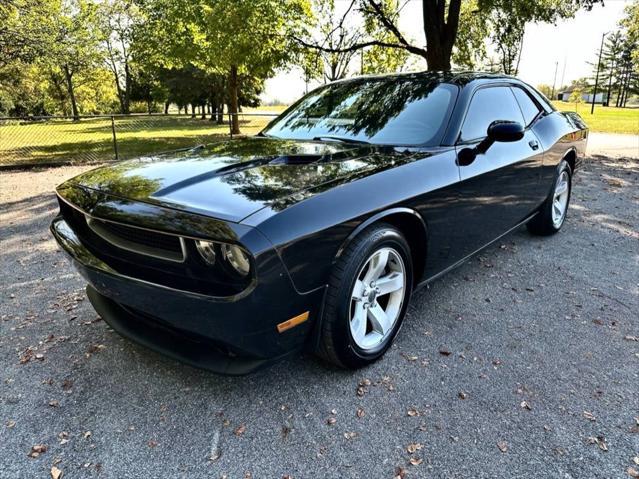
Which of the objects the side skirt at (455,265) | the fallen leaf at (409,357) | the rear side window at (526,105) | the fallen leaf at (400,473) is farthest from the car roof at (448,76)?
the fallen leaf at (400,473)

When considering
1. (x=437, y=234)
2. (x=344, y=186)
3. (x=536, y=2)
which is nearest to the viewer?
(x=344, y=186)

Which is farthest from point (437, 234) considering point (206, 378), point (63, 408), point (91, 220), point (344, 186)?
point (63, 408)

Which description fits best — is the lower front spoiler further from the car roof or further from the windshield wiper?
the car roof

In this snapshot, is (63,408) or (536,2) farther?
(536,2)

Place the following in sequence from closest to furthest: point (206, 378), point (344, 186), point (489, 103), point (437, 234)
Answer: point (344, 186)
point (206, 378)
point (437, 234)
point (489, 103)

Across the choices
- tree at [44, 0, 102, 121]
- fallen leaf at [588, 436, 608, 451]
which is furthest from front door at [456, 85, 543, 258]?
tree at [44, 0, 102, 121]

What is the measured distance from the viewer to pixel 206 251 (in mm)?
1846

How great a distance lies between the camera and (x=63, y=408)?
218 cm

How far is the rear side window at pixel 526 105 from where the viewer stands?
3.96 meters

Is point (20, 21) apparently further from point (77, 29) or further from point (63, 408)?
point (63, 408)

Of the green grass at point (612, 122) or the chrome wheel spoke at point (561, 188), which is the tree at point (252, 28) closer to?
the green grass at point (612, 122)

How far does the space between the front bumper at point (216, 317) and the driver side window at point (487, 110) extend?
5.82ft

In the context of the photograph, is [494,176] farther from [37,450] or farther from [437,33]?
[437,33]

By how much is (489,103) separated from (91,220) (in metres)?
2.84
